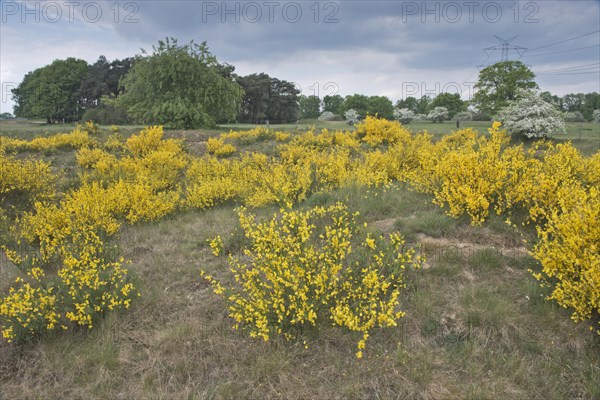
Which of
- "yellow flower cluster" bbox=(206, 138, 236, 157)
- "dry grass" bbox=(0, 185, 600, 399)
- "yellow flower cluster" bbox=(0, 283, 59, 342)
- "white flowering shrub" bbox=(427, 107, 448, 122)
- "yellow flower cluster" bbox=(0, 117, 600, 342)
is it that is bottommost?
"dry grass" bbox=(0, 185, 600, 399)

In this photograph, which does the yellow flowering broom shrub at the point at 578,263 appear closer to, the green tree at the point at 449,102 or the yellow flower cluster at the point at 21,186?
the yellow flower cluster at the point at 21,186

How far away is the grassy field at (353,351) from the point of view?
9.55 feet

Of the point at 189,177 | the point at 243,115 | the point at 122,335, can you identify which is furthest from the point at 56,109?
the point at 122,335

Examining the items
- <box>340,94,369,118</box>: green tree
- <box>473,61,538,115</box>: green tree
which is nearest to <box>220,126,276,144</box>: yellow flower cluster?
<box>473,61,538,115</box>: green tree

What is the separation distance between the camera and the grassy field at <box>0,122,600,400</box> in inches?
115

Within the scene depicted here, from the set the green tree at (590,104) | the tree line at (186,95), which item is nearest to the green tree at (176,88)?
the tree line at (186,95)

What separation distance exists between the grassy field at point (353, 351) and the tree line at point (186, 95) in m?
16.8

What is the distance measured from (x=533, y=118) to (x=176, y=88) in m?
18.2

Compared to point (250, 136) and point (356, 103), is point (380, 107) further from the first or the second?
point (250, 136)

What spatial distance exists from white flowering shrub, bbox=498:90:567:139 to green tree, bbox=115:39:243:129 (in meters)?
15.5

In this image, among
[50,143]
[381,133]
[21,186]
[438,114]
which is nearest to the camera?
[21,186]

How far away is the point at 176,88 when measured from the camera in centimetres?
2155

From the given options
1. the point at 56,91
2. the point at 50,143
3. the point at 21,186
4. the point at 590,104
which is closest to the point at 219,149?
the point at 50,143

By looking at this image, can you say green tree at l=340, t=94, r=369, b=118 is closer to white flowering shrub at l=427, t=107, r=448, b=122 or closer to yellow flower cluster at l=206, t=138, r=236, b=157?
white flowering shrub at l=427, t=107, r=448, b=122
